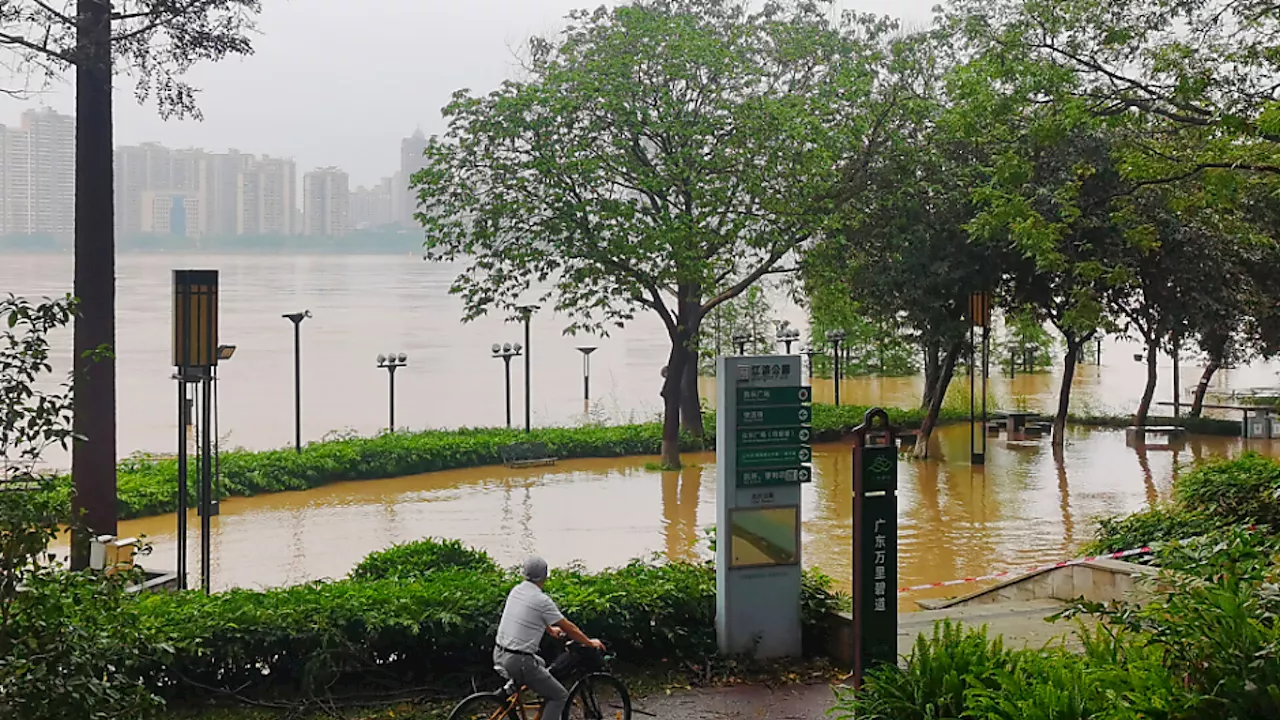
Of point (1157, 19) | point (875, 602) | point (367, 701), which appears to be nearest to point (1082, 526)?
point (1157, 19)

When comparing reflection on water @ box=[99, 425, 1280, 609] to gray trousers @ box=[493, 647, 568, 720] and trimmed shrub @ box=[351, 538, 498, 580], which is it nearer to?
trimmed shrub @ box=[351, 538, 498, 580]

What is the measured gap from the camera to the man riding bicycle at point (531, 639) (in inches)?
254

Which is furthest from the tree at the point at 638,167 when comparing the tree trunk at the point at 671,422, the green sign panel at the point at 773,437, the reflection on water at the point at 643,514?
the green sign panel at the point at 773,437

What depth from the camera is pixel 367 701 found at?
24.8 feet

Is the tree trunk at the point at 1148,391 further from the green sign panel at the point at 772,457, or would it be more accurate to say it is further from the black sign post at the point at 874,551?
the black sign post at the point at 874,551

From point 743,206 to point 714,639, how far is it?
48.6ft

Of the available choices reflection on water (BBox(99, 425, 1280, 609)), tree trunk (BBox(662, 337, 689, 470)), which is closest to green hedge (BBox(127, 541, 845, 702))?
reflection on water (BBox(99, 425, 1280, 609))

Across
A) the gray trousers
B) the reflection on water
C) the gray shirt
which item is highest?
the gray shirt

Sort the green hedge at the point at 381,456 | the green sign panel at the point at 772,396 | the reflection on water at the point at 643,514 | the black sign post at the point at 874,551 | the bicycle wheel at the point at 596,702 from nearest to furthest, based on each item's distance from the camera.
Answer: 1. the bicycle wheel at the point at 596,702
2. the black sign post at the point at 874,551
3. the green sign panel at the point at 772,396
4. the reflection on water at the point at 643,514
5. the green hedge at the point at 381,456

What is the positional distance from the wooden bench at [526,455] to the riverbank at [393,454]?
0.78 feet

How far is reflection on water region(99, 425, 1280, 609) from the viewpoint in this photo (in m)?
14.7

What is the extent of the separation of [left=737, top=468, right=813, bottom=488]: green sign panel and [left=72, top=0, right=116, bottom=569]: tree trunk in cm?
675

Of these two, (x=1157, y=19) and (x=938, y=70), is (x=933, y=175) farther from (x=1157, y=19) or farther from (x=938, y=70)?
(x=1157, y=19)

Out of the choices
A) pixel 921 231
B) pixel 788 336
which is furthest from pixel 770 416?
pixel 788 336
